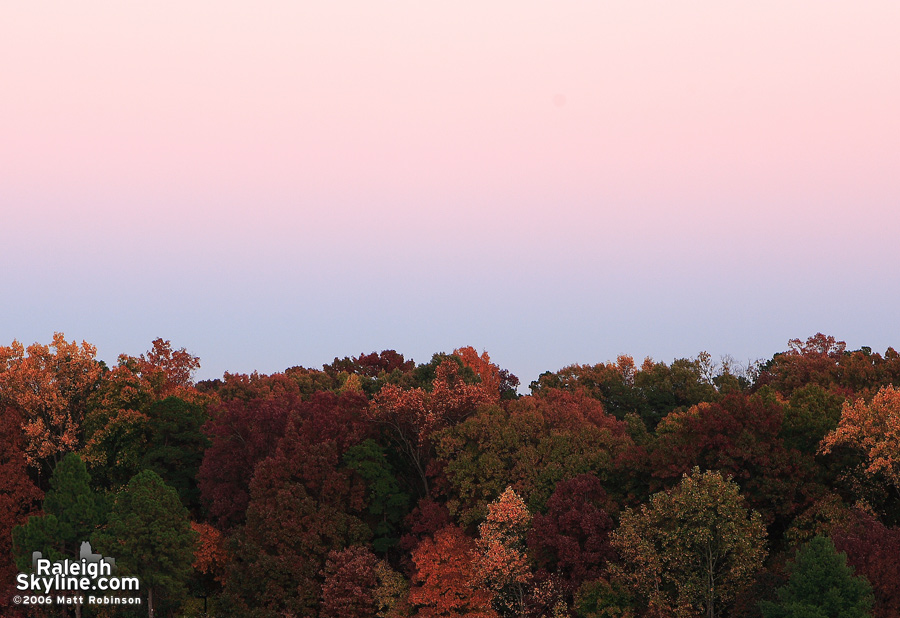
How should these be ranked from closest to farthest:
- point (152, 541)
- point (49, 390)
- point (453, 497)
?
point (152, 541) < point (453, 497) < point (49, 390)

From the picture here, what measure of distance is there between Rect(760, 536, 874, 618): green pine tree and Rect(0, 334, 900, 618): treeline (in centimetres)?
9

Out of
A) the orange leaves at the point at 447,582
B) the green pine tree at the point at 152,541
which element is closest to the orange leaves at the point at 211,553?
the green pine tree at the point at 152,541

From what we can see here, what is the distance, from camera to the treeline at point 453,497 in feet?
134

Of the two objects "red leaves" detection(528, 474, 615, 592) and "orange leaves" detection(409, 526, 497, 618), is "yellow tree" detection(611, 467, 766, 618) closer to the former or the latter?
"red leaves" detection(528, 474, 615, 592)

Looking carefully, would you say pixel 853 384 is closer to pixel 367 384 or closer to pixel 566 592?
pixel 566 592

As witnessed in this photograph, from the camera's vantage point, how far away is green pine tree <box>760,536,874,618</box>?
33.3 meters

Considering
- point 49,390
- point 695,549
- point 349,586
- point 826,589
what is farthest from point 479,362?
point 826,589

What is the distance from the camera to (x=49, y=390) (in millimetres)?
62969

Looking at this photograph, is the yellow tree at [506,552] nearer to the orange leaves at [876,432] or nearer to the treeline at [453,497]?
the treeline at [453,497]

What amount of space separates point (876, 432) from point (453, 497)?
21910 mm

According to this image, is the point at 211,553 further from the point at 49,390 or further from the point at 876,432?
the point at 876,432

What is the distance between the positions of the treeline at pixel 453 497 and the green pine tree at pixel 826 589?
0.28ft

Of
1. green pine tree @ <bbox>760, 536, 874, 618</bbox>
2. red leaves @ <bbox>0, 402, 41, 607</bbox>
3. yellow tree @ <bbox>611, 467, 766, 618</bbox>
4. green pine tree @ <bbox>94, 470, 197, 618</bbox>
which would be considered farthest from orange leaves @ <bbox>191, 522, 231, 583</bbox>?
green pine tree @ <bbox>760, 536, 874, 618</bbox>

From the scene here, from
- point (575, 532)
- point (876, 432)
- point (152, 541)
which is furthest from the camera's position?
point (152, 541)
